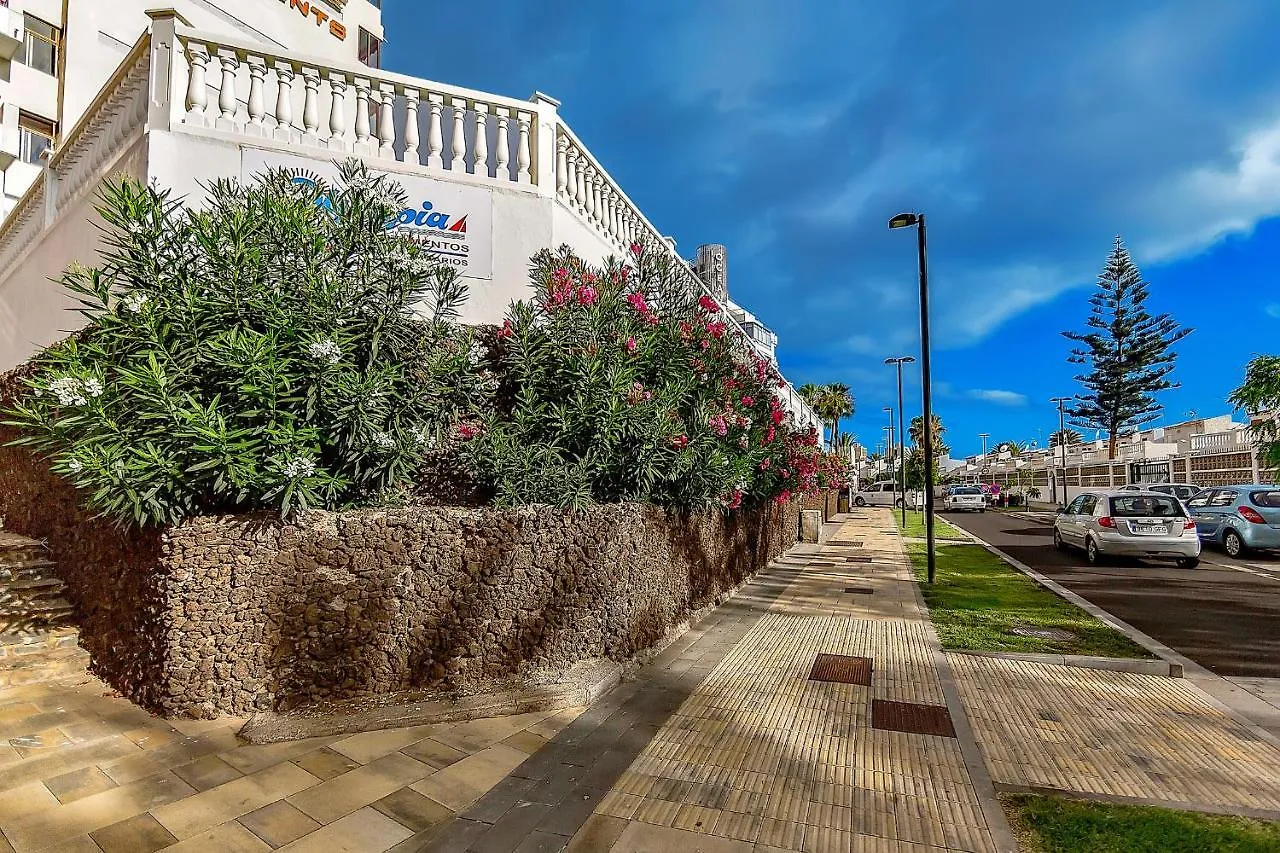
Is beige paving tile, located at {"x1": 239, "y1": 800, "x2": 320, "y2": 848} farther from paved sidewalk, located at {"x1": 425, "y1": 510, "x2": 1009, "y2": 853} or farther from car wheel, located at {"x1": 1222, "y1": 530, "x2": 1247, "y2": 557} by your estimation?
car wheel, located at {"x1": 1222, "y1": 530, "x2": 1247, "y2": 557}

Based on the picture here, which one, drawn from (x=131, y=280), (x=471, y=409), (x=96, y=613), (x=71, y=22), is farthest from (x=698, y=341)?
Answer: (x=71, y=22)

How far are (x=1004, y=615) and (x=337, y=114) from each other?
9243 millimetres

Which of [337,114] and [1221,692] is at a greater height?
[337,114]

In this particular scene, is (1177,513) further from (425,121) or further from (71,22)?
(71,22)

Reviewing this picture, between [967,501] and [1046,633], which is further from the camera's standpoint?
[967,501]

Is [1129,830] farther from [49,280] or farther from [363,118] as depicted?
[49,280]

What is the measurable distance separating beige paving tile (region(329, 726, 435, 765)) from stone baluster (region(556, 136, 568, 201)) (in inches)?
223

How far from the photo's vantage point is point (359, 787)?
3.11 m

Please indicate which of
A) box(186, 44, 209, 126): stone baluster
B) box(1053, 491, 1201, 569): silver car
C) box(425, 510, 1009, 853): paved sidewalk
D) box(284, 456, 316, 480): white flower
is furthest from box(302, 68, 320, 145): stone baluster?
box(1053, 491, 1201, 569): silver car

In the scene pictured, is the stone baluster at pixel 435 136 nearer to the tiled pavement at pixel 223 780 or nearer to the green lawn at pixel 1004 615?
the tiled pavement at pixel 223 780

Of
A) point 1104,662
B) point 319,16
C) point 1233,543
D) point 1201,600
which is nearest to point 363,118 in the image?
point 1104,662

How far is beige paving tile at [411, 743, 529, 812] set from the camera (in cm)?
307

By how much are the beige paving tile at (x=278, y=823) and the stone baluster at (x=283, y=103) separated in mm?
5622

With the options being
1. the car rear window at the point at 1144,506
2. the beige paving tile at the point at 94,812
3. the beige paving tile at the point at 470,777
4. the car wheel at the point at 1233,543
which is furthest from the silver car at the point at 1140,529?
the beige paving tile at the point at 94,812
